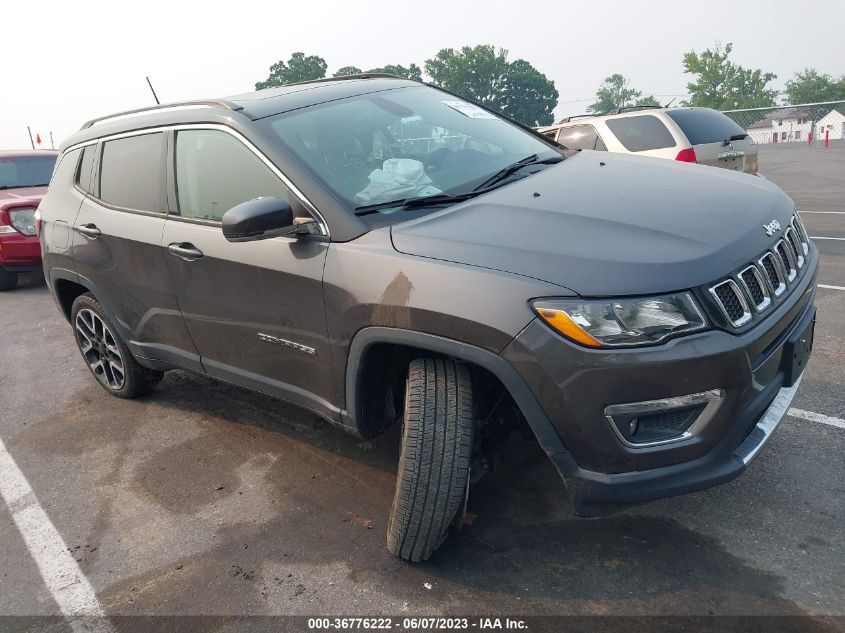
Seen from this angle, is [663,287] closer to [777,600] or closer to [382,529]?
[777,600]

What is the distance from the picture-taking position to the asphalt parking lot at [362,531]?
2.46 metres

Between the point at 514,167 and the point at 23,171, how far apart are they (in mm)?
8460

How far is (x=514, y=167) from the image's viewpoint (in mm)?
3254

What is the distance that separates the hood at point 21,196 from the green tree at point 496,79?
105 m

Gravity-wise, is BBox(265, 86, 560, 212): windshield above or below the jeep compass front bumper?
above

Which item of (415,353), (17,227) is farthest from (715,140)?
(17,227)

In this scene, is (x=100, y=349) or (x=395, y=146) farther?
(x=100, y=349)

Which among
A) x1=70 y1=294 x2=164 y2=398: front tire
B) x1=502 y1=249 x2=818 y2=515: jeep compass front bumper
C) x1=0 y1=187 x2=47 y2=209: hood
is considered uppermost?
x1=0 y1=187 x2=47 y2=209: hood

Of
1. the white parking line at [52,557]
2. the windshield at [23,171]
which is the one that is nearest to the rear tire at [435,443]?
the white parking line at [52,557]

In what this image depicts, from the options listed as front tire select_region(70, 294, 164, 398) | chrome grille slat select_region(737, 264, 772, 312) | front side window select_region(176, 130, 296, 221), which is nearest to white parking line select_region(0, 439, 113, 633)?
front tire select_region(70, 294, 164, 398)

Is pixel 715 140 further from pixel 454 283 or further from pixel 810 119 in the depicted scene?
pixel 810 119

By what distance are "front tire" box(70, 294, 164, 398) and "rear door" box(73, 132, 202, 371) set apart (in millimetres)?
211

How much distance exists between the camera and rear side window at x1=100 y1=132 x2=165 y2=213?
143 inches

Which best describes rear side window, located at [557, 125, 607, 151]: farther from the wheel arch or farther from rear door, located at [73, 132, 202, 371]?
the wheel arch
